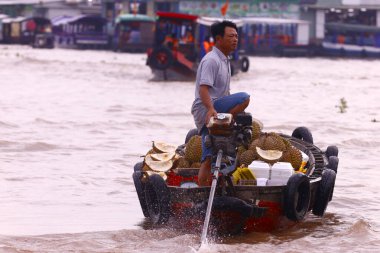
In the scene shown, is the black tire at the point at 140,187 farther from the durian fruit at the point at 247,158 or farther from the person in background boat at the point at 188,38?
the person in background boat at the point at 188,38

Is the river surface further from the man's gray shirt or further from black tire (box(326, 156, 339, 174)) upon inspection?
the man's gray shirt

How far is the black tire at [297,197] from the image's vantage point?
21.7 feet

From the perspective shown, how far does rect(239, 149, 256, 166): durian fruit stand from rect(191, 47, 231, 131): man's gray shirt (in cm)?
59

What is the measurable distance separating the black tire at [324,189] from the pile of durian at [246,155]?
22cm

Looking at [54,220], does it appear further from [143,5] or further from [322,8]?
[143,5]

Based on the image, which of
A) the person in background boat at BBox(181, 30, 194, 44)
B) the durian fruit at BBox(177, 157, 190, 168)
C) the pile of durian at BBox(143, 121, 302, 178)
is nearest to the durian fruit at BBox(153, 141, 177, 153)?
the pile of durian at BBox(143, 121, 302, 178)

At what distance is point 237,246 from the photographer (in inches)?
261

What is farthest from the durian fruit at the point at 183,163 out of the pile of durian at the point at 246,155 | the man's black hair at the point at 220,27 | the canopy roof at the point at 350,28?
the canopy roof at the point at 350,28

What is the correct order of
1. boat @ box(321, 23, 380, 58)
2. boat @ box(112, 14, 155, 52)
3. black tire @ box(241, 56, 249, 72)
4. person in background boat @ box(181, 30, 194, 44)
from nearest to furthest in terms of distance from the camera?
person in background boat @ box(181, 30, 194, 44)
black tire @ box(241, 56, 249, 72)
boat @ box(321, 23, 380, 58)
boat @ box(112, 14, 155, 52)

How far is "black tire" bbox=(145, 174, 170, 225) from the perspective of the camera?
6.55 metres

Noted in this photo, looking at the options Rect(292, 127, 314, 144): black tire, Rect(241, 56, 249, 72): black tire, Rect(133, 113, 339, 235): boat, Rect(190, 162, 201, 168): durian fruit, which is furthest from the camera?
Rect(241, 56, 249, 72): black tire

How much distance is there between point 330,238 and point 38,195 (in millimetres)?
2896

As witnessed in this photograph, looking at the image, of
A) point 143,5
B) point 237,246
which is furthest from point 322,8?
point 237,246

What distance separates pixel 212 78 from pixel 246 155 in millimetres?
828
